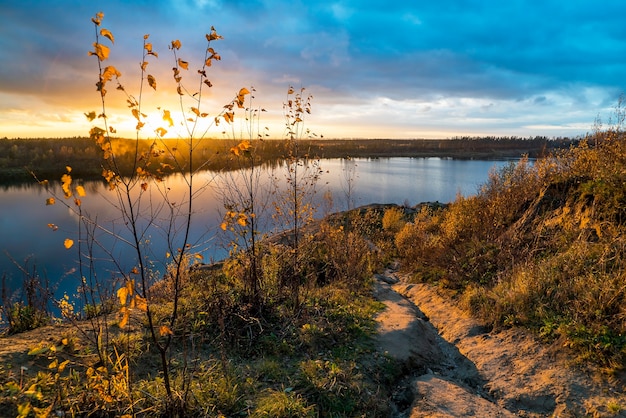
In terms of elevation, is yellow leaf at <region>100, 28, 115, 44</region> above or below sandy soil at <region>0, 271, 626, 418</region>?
above

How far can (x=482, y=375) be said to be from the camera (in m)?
4.34

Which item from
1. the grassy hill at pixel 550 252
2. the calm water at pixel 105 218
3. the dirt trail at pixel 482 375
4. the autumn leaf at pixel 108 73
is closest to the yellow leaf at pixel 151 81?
the autumn leaf at pixel 108 73

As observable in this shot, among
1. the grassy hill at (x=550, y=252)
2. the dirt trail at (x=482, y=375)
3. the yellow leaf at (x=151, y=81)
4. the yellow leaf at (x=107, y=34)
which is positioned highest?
the yellow leaf at (x=107, y=34)

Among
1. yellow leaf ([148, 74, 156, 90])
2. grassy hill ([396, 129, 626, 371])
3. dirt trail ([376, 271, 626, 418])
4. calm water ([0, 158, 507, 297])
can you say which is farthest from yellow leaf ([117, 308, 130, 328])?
grassy hill ([396, 129, 626, 371])

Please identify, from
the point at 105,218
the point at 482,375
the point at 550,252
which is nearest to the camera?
the point at 482,375

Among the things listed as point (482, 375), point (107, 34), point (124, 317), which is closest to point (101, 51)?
point (107, 34)

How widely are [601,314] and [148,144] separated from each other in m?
5.25

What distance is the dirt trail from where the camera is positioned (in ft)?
11.6

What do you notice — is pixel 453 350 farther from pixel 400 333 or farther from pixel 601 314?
pixel 601 314

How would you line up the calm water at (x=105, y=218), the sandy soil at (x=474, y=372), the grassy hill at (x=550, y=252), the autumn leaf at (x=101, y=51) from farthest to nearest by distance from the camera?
the calm water at (x=105, y=218), the grassy hill at (x=550, y=252), the sandy soil at (x=474, y=372), the autumn leaf at (x=101, y=51)

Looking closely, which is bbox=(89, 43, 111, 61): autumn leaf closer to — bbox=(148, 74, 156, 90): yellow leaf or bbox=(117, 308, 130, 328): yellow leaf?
bbox=(148, 74, 156, 90): yellow leaf

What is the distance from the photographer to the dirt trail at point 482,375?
353cm

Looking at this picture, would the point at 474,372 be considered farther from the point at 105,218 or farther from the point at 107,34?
the point at 105,218

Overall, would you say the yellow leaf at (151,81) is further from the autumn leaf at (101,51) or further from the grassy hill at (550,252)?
the grassy hill at (550,252)
